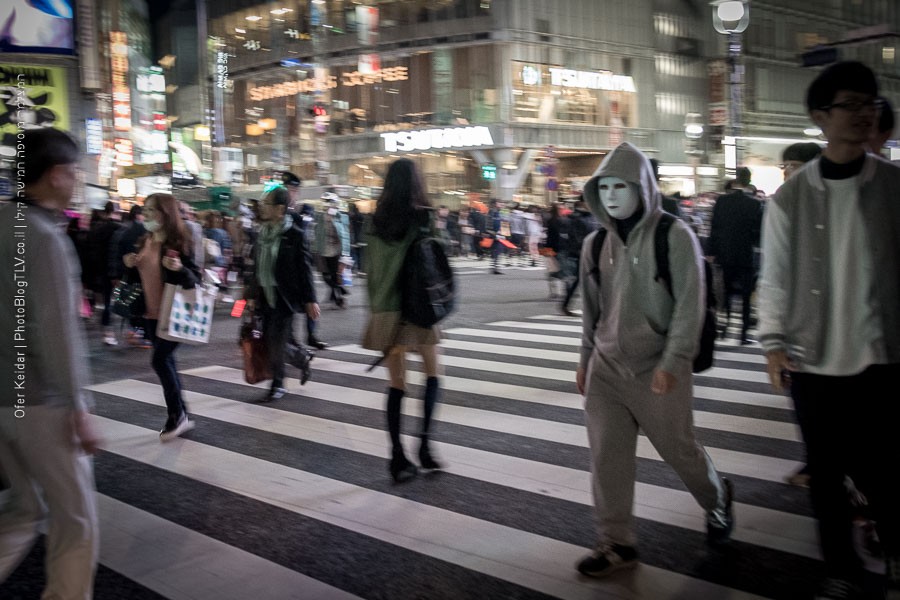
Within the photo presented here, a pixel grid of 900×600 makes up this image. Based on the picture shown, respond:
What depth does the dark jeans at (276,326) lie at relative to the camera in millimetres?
7547

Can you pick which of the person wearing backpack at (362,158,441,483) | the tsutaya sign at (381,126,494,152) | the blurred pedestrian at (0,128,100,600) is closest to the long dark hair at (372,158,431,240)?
the person wearing backpack at (362,158,441,483)

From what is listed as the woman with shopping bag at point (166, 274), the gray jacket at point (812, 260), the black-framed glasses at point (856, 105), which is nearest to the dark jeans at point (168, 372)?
the woman with shopping bag at point (166, 274)

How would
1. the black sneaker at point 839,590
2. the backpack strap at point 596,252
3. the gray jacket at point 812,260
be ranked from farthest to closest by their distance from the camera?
the backpack strap at point 596,252 < the black sneaker at point 839,590 < the gray jacket at point 812,260

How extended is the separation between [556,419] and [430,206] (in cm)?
246

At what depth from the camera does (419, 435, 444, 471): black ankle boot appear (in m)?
5.36

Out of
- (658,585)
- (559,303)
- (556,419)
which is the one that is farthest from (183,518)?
(559,303)

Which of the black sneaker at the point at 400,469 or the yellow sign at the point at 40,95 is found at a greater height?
the yellow sign at the point at 40,95

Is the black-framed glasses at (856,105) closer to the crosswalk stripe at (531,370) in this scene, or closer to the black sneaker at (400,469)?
the black sneaker at (400,469)

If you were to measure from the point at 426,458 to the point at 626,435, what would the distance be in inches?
76.1

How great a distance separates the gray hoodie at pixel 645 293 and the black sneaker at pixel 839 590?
969mm

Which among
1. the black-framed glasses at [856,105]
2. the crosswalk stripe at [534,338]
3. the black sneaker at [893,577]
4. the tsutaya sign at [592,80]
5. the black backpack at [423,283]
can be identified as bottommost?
the crosswalk stripe at [534,338]

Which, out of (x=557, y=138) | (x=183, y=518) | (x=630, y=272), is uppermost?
(x=557, y=138)

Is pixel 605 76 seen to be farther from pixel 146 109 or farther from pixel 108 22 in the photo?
pixel 146 109

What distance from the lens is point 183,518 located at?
15.2ft
